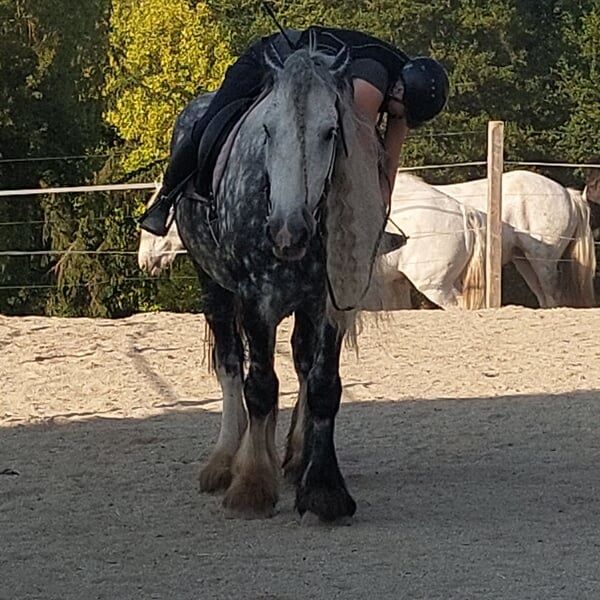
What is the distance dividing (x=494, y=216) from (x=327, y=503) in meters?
8.60

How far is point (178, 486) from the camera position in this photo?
18.4ft

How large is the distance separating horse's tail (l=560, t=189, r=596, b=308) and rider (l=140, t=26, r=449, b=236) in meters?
11.2

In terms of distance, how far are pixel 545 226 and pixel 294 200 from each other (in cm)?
1259

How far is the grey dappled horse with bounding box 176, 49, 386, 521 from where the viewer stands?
14.4 ft

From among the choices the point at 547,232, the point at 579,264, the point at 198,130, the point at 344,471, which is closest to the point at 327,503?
the point at 344,471

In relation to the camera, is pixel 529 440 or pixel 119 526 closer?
pixel 119 526

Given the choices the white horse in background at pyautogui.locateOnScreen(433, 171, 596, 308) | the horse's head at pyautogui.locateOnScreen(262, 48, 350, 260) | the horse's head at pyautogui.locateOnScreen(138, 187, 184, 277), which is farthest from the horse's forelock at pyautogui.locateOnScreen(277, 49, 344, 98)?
the white horse in background at pyautogui.locateOnScreen(433, 171, 596, 308)

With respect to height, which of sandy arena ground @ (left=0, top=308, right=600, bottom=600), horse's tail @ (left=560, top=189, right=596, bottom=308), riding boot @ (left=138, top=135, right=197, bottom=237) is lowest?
horse's tail @ (left=560, top=189, right=596, bottom=308)

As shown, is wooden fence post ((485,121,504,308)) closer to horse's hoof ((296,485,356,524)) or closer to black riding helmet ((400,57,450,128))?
black riding helmet ((400,57,450,128))

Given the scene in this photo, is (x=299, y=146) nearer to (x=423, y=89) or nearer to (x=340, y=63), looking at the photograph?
(x=340, y=63)

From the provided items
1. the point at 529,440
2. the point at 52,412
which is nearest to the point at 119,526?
the point at 529,440

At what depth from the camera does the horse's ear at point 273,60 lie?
15.2 feet

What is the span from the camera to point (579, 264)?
16422mm

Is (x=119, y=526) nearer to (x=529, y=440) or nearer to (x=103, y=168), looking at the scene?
(x=529, y=440)
